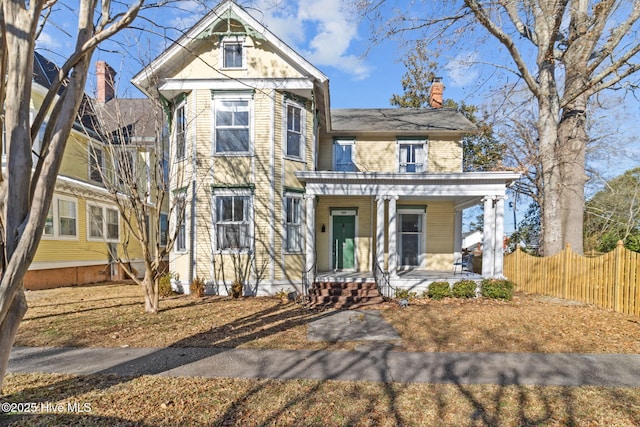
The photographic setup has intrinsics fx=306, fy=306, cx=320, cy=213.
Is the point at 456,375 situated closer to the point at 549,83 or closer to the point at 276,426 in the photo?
the point at 276,426

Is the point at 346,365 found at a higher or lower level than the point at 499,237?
lower

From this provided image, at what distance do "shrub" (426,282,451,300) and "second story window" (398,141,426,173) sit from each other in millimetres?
5740

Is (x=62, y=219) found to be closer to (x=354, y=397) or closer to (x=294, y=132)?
(x=294, y=132)

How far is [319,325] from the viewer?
24.2 ft

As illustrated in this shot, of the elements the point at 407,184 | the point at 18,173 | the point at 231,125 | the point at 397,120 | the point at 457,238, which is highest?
the point at 397,120

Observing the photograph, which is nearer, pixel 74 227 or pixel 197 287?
pixel 197 287

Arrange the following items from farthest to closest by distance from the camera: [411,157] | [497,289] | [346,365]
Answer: [411,157]
[497,289]
[346,365]

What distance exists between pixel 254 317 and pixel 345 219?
22.2 ft

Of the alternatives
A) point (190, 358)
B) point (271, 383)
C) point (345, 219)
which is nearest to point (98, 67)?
point (345, 219)

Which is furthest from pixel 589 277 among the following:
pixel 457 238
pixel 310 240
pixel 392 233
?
pixel 310 240

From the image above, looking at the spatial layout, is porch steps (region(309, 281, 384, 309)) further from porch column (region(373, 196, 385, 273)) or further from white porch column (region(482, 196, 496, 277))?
white porch column (region(482, 196, 496, 277))

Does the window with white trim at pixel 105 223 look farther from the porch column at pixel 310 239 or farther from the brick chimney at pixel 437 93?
the brick chimney at pixel 437 93

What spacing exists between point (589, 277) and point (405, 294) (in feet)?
17.7

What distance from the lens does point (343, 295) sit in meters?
10.0
